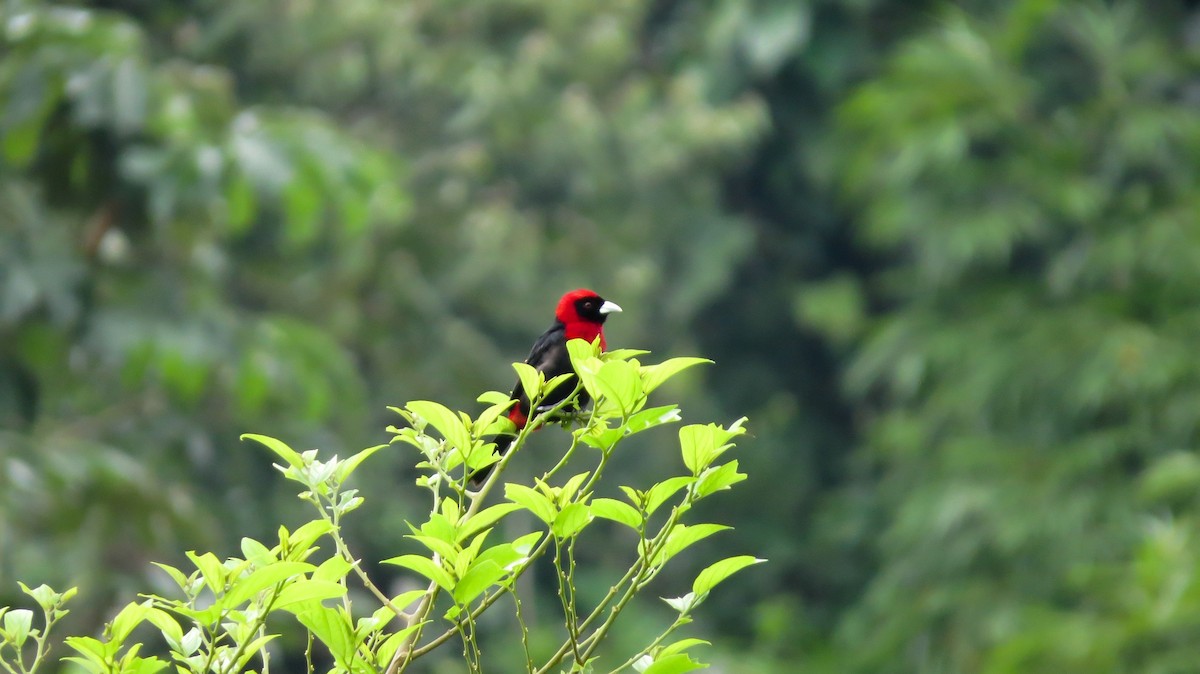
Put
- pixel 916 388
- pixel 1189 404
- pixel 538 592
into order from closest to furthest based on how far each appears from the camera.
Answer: pixel 1189 404 < pixel 916 388 < pixel 538 592

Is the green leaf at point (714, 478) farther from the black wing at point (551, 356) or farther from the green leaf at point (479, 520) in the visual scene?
the black wing at point (551, 356)

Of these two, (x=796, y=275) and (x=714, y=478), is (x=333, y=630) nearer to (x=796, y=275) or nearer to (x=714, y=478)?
(x=714, y=478)

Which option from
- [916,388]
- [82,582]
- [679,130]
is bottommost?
[82,582]

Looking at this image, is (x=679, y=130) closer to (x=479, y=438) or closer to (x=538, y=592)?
(x=538, y=592)

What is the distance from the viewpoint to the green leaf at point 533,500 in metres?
1.64

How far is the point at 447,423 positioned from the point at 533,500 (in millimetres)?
162

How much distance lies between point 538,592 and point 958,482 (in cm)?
440

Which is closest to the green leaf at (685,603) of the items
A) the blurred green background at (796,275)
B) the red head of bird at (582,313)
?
the red head of bird at (582,313)

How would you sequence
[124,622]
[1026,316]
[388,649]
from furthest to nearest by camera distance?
1. [1026,316]
2. [388,649]
3. [124,622]

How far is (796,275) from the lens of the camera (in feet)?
48.7

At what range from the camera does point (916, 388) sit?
1166cm

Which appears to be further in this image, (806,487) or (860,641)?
(806,487)

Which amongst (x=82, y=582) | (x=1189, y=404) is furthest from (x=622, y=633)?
(x=82, y=582)

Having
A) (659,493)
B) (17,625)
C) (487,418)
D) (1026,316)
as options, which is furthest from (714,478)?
(1026,316)
